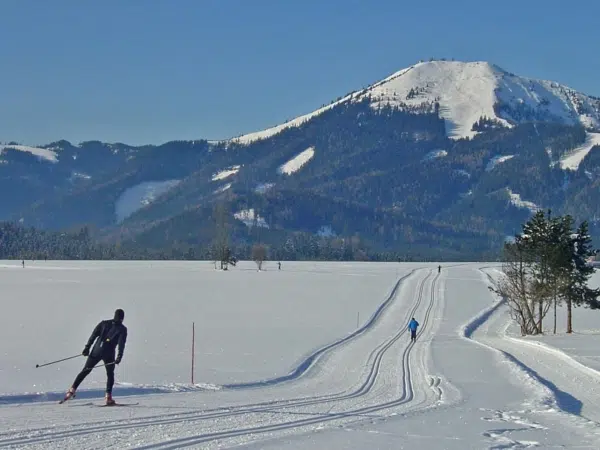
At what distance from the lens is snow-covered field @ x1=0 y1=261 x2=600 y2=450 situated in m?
12.9

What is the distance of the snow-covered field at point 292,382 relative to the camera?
12.9 meters

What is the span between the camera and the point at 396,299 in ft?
232

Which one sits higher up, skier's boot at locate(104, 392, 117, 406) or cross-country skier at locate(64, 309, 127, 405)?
cross-country skier at locate(64, 309, 127, 405)

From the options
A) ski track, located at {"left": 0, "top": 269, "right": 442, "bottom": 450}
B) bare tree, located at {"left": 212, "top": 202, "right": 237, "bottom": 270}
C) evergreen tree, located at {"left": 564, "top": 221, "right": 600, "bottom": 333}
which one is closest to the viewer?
ski track, located at {"left": 0, "top": 269, "right": 442, "bottom": 450}

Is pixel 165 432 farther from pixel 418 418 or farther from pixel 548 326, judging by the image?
pixel 548 326

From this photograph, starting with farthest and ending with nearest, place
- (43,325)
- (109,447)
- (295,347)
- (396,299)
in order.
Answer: (396,299) < (43,325) < (295,347) < (109,447)

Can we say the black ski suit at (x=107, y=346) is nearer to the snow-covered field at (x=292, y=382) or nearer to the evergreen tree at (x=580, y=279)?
the snow-covered field at (x=292, y=382)

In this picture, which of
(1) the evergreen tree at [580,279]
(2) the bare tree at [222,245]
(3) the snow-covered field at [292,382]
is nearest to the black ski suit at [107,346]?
(3) the snow-covered field at [292,382]

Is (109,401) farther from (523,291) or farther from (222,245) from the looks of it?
(222,245)

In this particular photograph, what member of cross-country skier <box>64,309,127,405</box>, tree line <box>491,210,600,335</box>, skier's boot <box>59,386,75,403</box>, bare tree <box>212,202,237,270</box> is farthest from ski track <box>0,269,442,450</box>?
bare tree <box>212,202,237,270</box>

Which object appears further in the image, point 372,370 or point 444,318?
point 444,318

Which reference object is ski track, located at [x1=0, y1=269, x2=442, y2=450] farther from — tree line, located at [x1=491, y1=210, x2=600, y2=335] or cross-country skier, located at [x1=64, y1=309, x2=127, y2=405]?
tree line, located at [x1=491, y1=210, x2=600, y2=335]

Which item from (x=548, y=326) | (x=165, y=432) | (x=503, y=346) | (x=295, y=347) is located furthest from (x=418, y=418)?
(x=548, y=326)

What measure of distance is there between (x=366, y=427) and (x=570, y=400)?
8169mm
